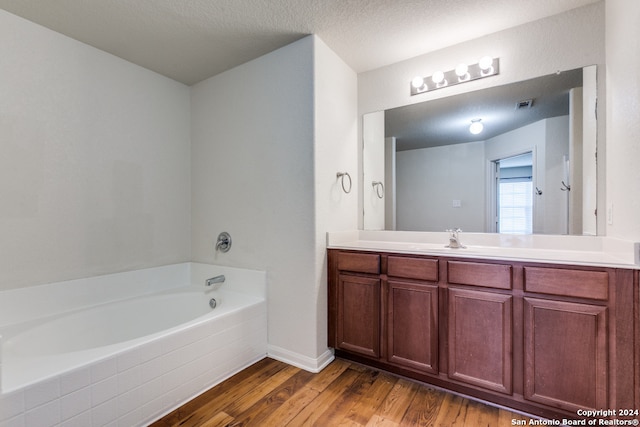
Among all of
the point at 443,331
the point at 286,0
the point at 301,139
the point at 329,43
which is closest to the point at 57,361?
the point at 301,139

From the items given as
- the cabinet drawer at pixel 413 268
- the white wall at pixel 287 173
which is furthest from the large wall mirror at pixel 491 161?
the cabinet drawer at pixel 413 268

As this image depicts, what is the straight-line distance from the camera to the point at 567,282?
1435 mm

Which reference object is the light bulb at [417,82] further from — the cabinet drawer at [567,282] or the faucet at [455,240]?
the cabinet drawer at [567,282]

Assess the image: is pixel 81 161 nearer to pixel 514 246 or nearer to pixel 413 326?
pixel 413 326

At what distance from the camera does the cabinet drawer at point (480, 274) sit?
159cm

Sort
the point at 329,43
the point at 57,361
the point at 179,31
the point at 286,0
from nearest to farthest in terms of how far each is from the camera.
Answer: the point at 57,361 → the point at 286,0 → the point at 179,31 → the point at 329,43

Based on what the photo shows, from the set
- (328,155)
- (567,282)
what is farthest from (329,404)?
(328,155)

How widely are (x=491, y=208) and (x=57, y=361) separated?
8.80 ft

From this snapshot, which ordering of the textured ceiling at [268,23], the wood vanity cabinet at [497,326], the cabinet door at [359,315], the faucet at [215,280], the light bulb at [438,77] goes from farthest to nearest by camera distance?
the faucet at [215,280], the light bulb at [438,77], the cabinet door at [359,315], the textured ceiling at [268,23], the wood vanity cabinet at [497,326]

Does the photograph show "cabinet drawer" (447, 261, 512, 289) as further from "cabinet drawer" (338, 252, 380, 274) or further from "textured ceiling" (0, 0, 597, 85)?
"textured ceiling" (0, 0, 597, 85)

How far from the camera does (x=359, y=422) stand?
1.56 meters

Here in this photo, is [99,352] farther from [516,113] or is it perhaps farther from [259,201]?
[516,113]

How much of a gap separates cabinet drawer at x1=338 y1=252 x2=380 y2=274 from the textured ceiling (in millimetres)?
1593

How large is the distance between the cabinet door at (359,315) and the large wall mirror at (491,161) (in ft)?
2.12
